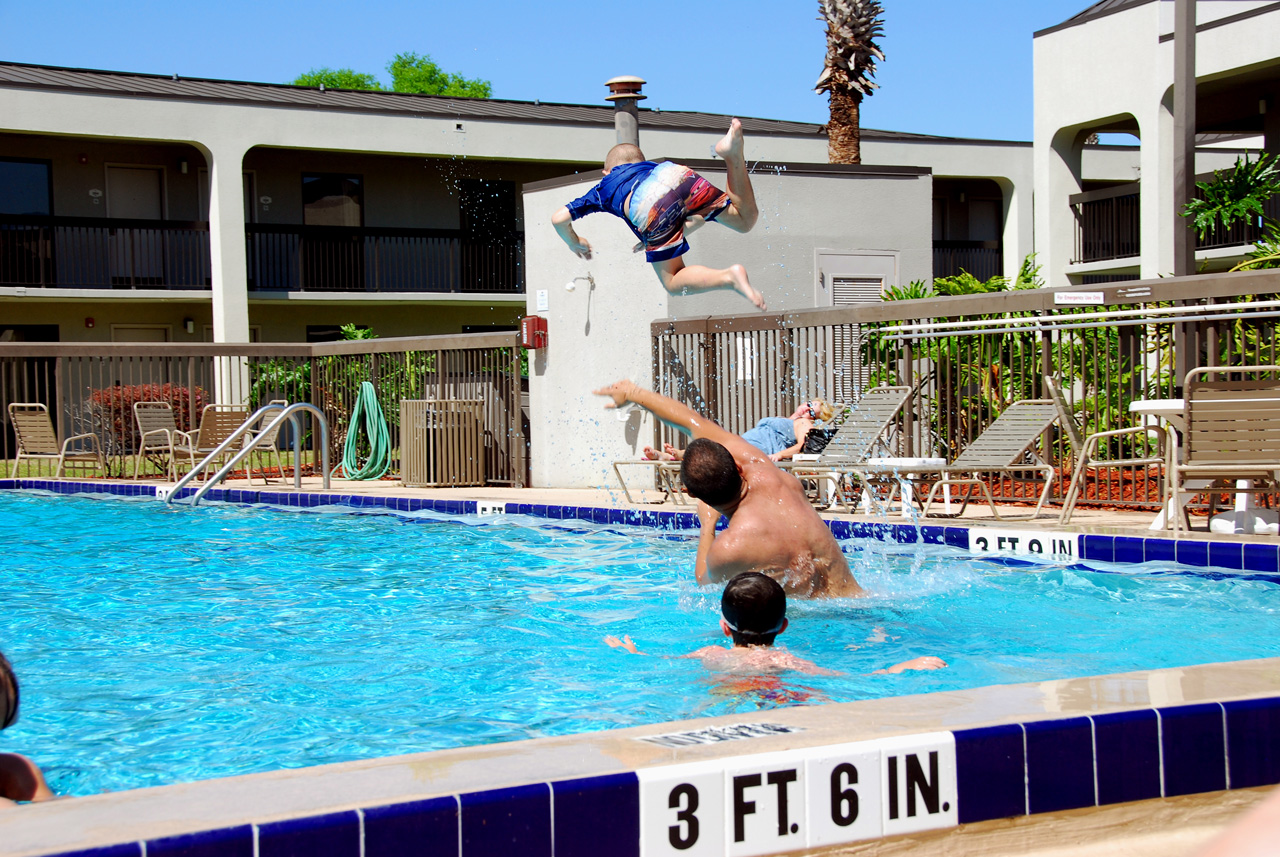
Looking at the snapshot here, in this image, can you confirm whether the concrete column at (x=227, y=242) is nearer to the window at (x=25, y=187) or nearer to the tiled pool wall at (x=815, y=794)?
the window at (x=25, y=187)

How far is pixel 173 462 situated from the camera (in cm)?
1443

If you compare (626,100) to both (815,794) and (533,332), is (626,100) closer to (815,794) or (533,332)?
(533,332)

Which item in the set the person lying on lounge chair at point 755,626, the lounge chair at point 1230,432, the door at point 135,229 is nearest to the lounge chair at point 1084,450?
the lounge chair at point 1230,432

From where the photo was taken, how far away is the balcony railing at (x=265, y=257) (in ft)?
68.3

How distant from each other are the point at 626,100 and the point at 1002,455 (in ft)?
12.3

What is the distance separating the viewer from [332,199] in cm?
2369

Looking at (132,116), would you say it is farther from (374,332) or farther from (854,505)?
(854,505)

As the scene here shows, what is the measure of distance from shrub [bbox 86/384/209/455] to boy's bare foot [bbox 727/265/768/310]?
1042 cm

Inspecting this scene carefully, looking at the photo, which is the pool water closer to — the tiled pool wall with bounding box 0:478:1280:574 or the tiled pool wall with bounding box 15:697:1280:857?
the tiled pool wall with bounding box 0:478:1280:574

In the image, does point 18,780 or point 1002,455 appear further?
point 1002,455

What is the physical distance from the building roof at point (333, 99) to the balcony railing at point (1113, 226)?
448cm

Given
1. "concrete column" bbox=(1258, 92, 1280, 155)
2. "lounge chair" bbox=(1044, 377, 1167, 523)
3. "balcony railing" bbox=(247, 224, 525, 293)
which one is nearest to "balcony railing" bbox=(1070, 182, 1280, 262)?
"concrete column" bbox=(1258, 92, 1280, 155)

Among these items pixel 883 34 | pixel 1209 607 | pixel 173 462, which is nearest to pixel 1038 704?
pixel 1209 607

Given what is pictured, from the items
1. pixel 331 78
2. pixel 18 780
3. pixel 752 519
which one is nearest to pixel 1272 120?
pixel 752 519
